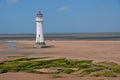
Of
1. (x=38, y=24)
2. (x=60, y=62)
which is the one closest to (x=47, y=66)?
(x=60, y=62)

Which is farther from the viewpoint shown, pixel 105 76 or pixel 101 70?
pixel 101 70

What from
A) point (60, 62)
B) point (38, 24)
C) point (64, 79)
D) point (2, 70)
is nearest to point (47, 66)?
point (60, 62)

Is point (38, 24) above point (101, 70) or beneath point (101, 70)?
above

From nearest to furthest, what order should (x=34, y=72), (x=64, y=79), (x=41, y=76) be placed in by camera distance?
1. (x=64, y=79)
2. (x=41, y=76)
3. (x=34, y=72)

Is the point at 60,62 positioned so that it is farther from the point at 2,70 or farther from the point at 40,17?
the point at 40,17

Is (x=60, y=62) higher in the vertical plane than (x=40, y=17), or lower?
lower

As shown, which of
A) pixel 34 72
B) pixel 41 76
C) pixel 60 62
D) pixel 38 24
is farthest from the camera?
pixel 38 24

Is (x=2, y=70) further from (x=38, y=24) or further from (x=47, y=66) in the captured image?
(x=38, y=24)

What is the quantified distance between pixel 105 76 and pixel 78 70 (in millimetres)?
1887

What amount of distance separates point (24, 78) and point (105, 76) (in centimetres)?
304

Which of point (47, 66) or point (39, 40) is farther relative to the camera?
point (39, 40)

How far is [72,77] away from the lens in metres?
11.2

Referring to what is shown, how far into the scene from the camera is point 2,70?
12.8 meters

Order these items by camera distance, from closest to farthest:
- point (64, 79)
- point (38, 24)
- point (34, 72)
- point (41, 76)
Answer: point (64, 79) → point (41, 76) → point (34, 72) → point (38, 24)
